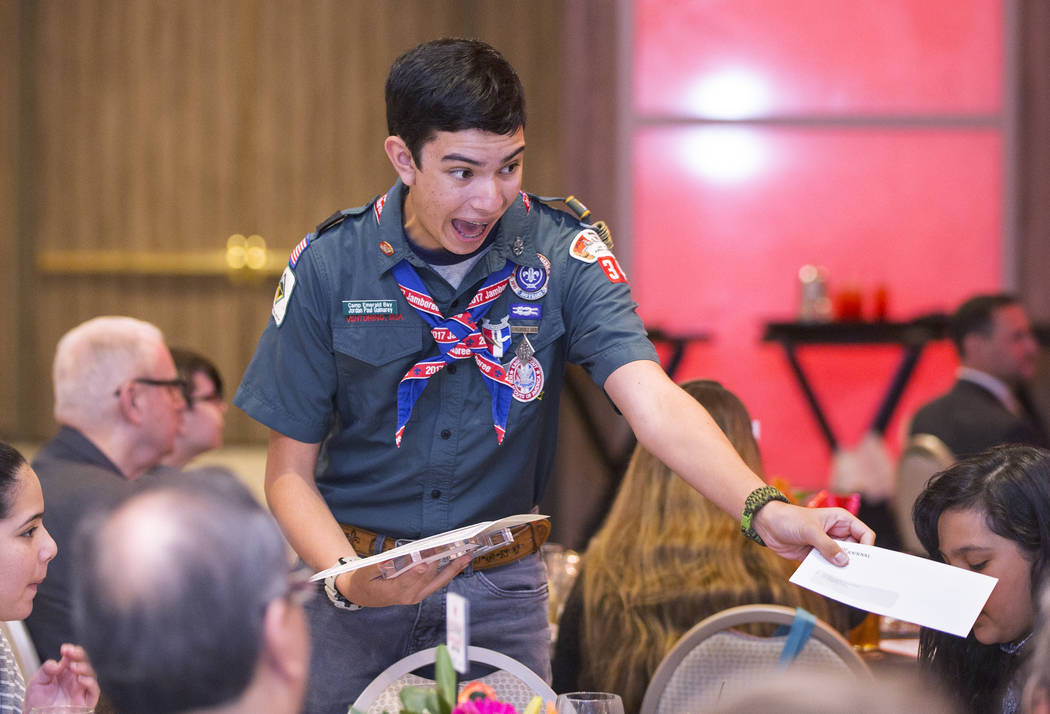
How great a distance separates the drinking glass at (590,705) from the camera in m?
1.53

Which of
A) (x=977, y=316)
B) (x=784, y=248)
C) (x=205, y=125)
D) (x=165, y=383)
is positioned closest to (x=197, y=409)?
(x=165, y=383)

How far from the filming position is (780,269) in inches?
247

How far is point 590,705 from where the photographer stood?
5.03 ft

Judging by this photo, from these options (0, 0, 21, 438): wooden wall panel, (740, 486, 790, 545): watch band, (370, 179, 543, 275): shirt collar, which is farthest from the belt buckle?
(0, 0, 21, 438): wooden wall panel

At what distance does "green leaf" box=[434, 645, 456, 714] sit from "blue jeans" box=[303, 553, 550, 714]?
25.1 inches

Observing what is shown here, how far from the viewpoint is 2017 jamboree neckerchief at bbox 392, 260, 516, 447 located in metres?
1.94

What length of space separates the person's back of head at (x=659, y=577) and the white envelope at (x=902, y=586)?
66 cm

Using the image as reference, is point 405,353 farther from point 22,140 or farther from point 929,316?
point 22,140

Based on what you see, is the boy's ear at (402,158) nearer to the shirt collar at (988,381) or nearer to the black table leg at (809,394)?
the shirt collar at (988,381)

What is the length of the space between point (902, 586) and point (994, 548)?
0.45 m

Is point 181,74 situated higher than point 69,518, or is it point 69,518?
point 181,74

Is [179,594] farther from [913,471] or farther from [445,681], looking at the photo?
[913,471]

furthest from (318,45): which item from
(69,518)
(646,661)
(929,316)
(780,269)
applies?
(646,661)

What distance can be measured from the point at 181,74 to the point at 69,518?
4.20 m
